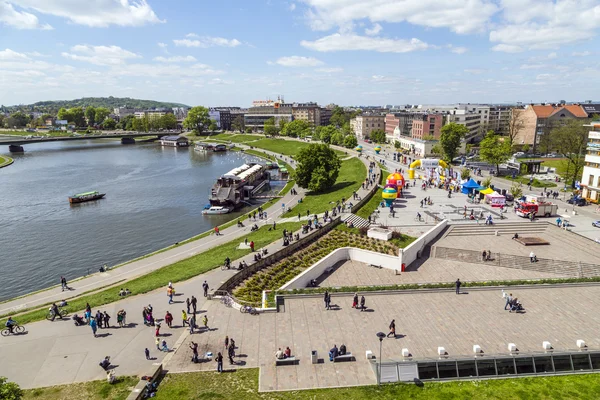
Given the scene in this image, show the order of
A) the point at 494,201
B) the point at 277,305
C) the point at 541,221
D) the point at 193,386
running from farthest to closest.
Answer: the point at 494,201 < the point at 541,221 < the point at 277,305 < the point at 193,386

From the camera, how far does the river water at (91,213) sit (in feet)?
149

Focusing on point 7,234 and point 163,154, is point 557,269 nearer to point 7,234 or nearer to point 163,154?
point 7,234

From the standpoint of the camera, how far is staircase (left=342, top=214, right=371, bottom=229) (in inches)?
1896

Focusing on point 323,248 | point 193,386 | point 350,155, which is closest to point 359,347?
point 193,386

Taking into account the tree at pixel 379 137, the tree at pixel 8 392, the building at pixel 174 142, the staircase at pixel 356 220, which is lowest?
the staircase at pixel 356 220

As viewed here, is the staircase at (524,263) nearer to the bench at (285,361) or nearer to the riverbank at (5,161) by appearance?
the bench at (285,361)

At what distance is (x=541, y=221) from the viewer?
157ft

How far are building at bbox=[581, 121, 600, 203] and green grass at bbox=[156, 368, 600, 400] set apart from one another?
147 ft

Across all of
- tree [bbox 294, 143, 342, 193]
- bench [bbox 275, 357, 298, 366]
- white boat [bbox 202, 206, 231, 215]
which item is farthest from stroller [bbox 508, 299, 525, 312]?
white boat [bbox 202, 206, 231, 215]

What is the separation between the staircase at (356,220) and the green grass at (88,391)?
32155 millimetres

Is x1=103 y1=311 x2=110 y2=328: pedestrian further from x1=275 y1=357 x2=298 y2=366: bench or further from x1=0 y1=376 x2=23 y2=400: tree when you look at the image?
x1=275 y1=357 x2=298 y2=366: bench

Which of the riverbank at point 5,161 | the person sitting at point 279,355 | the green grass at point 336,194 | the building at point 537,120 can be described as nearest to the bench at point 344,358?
the person sitting at point 279,355

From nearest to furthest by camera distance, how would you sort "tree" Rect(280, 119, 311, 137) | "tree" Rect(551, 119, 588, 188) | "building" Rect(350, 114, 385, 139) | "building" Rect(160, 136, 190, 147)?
"tree" Rect(551, 119, 588, 188)
"tree" Rect(280, 119, 311, 137)
"building" Rect(350, 114, 385, 139)
"building" Rect(160, 136, 190, 147)

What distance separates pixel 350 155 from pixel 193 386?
96.3 m
